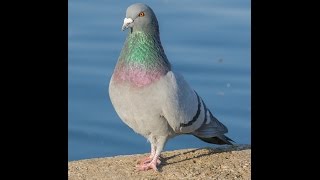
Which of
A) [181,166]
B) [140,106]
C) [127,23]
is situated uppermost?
[127,23]

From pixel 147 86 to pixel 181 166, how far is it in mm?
659

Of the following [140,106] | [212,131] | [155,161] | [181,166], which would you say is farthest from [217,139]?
[140,106]

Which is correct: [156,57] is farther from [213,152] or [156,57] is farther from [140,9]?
[213,152]

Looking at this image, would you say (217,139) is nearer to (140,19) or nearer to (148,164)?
(148,164)

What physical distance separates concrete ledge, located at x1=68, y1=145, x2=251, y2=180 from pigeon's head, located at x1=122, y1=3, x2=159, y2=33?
863 millimetres

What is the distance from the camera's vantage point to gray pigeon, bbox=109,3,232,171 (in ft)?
11.3

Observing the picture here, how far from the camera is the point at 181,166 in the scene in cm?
382

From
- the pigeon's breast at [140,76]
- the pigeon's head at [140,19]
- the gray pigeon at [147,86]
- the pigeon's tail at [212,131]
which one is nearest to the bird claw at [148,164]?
the gray pigeon at [147,86]
